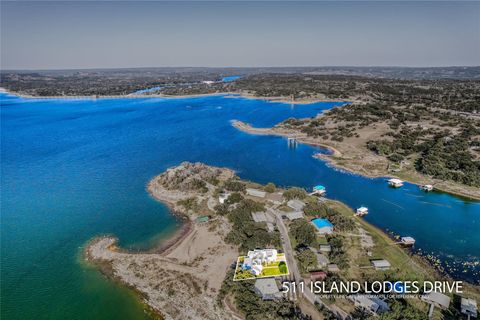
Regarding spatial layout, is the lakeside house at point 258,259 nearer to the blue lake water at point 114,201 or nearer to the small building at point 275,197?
the blue lake water at point 114,201

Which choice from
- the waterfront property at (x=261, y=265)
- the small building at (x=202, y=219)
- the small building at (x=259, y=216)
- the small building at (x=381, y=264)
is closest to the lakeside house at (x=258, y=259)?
the waterfront property at (x=261, y=265)

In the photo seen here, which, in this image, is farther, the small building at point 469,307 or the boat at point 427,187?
the boat at point 427,187

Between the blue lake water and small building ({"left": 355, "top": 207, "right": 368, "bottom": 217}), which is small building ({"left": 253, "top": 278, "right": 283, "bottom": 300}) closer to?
the blue lake water

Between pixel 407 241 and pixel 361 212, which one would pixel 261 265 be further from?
pixel 361 212

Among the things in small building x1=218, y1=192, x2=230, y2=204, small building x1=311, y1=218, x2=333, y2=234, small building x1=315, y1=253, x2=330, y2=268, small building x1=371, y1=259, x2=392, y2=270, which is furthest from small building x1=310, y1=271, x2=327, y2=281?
small building x1=218, y1=192, x2=230, y2=204

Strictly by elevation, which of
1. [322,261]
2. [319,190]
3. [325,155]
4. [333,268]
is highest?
[325,155]

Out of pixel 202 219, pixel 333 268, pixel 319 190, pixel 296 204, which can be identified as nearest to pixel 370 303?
pixel 333 268
